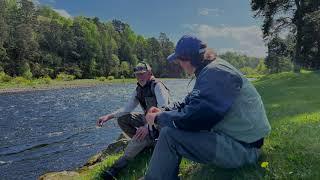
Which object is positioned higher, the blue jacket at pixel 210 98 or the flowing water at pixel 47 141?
the blue jacket at pixel 210 98

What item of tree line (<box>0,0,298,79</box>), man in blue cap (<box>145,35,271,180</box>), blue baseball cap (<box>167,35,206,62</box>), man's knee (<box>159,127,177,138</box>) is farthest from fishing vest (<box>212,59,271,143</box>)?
tree line (<box>0,0,298,79</box>)

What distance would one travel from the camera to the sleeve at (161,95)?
8.86 metres

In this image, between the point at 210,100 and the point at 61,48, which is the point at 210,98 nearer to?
the point at 210,100

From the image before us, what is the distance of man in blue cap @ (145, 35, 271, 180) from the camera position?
5508 mm

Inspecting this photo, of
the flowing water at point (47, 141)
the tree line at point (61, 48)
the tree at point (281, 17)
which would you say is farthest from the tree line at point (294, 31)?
the tree line at point (61, 48)

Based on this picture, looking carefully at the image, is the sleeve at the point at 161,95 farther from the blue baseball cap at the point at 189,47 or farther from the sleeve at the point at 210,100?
the sleeve at the point at 210,100

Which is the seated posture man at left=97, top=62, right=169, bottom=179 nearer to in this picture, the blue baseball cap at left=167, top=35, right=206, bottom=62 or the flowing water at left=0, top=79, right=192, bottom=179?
the blue baseball cap at left=167, top=35, right=206, bottom=62

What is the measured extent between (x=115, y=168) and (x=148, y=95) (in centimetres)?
168

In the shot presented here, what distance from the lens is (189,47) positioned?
232 inches

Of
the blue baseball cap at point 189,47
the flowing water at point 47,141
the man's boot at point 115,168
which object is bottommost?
Answer: the flowing water at point 47,141

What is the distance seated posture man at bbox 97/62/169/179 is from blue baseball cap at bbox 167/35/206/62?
2.67 m

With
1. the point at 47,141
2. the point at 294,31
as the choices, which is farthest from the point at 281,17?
the point at 47,141

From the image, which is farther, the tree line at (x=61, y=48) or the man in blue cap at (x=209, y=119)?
the tree line at (x=61, y=48)

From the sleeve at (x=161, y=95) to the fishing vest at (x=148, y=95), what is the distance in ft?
0.70
